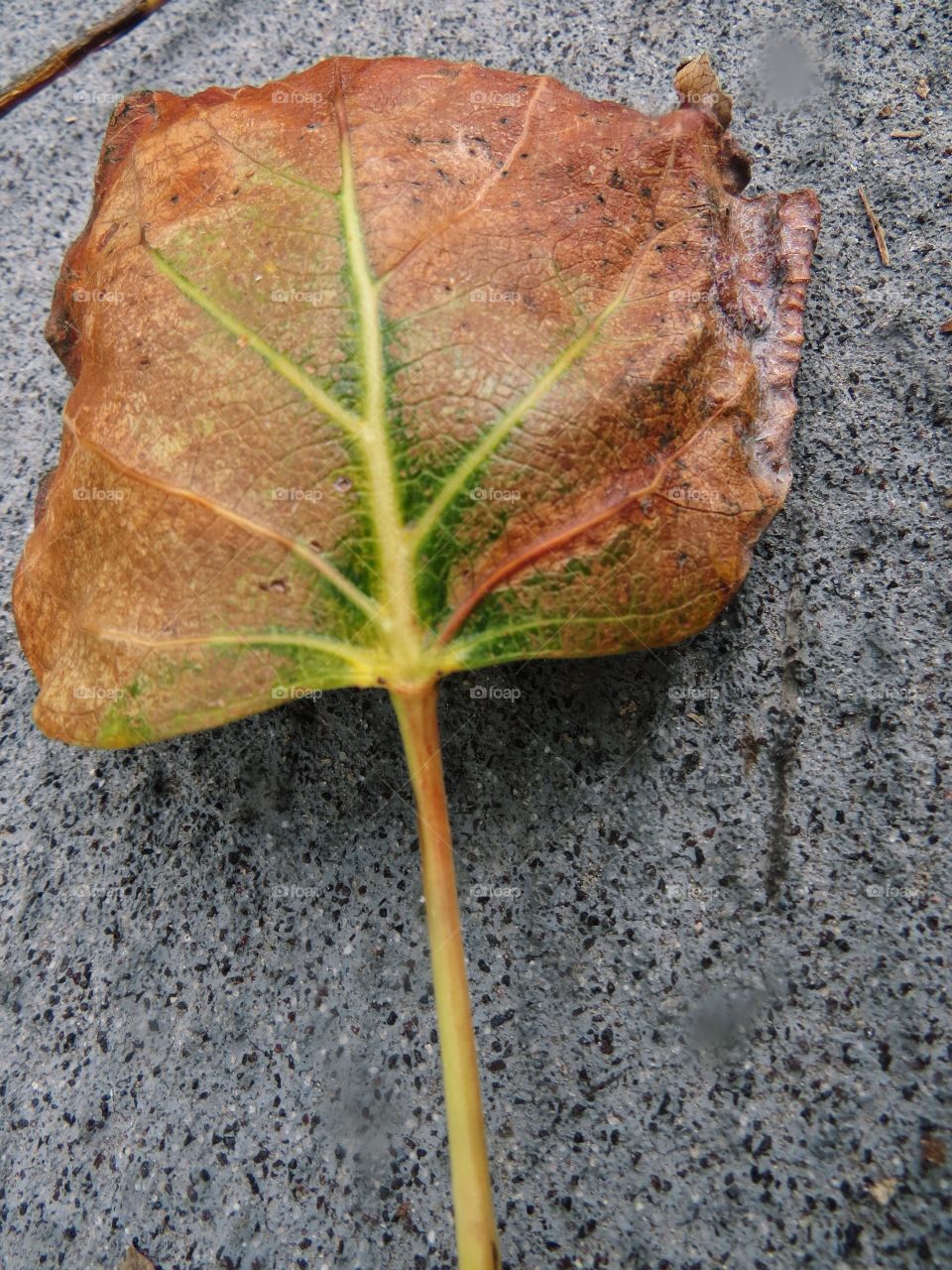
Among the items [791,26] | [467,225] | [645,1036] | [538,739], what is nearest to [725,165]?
[467,225]

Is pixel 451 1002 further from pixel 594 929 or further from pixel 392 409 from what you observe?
pixel 392 409

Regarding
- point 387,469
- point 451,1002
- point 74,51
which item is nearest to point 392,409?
point 387,469

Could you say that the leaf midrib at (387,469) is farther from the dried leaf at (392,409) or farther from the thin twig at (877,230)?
the thin twig at (877,230)

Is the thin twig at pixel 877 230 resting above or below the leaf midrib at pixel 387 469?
below

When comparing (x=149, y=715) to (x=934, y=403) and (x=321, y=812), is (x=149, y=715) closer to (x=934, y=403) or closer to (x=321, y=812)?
(x=321, y=812)

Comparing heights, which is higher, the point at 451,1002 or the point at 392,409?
the point at 392,409

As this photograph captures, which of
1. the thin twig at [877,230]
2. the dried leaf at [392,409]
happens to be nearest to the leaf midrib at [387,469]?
the dried leaf at [392,409]

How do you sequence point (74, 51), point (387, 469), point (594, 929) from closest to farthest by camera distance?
point (387, 469) < point (594, 929) < point (74, 51)
